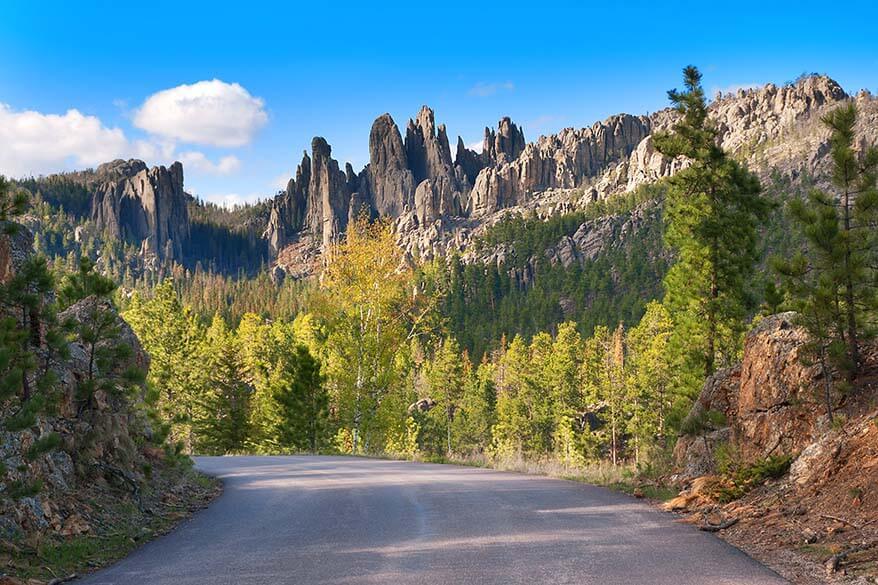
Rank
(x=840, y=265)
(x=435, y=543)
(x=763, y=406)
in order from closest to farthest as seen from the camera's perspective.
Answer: (x=435, y=543) → (x=840, y=265) → (x=763, y=406)

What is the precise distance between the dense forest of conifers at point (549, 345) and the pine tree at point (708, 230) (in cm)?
5

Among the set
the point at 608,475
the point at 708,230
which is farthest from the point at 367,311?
the point at 608,475

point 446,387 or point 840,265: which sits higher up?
point 840,265

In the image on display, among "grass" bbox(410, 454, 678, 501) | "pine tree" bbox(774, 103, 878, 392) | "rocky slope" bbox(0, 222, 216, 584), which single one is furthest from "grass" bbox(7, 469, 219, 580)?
"pine tree" bbox(774, 103, 878, 392)

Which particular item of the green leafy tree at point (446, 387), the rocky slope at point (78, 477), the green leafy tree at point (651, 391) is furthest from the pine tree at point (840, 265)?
the green leafy tree at point (446, 387)

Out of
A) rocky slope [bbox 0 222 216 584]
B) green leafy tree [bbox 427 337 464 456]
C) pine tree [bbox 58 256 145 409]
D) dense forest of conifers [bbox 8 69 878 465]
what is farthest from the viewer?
green leafy tree [bbox 427 337 464 456]

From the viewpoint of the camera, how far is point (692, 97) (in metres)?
21.1

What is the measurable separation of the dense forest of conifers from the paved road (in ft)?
13.4

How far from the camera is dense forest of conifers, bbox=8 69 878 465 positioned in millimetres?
10594

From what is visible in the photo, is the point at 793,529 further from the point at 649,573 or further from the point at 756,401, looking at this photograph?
the point at 756,401

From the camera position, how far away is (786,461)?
32.4 feet

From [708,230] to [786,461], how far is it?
12664 millimetres

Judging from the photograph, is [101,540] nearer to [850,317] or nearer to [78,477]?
[78,477]

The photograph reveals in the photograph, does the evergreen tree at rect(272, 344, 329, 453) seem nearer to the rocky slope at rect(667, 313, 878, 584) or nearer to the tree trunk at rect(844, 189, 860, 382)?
the rocky slope at rect(667, 313, 878, 584)
